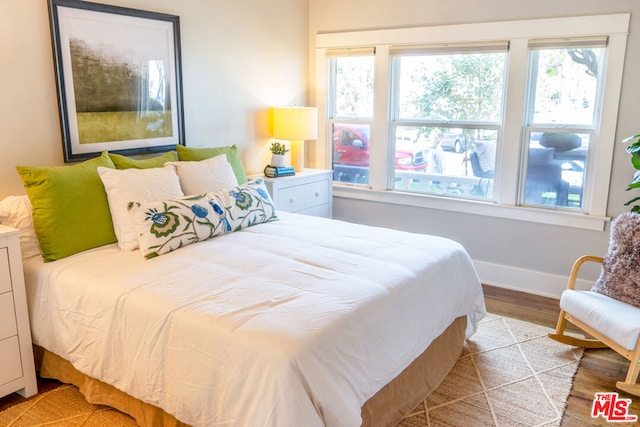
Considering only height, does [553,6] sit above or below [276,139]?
above

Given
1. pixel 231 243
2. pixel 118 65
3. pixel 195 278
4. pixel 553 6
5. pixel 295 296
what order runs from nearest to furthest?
pixel 295 296 < pixel 195 278 < pixel 231 243 < pixel 118 65 < pixel 553 6

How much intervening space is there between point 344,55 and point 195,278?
114 inches

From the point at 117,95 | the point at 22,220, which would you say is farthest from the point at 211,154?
the point at 22,220

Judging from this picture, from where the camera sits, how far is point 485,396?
8.26 feet

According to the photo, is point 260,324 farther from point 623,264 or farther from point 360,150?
point 360,150

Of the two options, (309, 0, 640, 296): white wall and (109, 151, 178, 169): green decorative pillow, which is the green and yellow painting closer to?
(109, 151, 178, 169): green decorative pillow

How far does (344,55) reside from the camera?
4.47 metres

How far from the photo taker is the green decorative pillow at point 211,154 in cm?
332

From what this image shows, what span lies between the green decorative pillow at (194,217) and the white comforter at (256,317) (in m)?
0.07

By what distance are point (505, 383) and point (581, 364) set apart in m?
0.53

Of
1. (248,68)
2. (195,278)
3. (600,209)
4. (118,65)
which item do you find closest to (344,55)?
(248,68)

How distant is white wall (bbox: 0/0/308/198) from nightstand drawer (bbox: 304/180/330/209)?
18.9 inches

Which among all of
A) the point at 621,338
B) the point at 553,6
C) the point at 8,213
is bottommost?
the point at 621,338

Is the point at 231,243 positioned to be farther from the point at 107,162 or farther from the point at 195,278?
the point at 107,162
